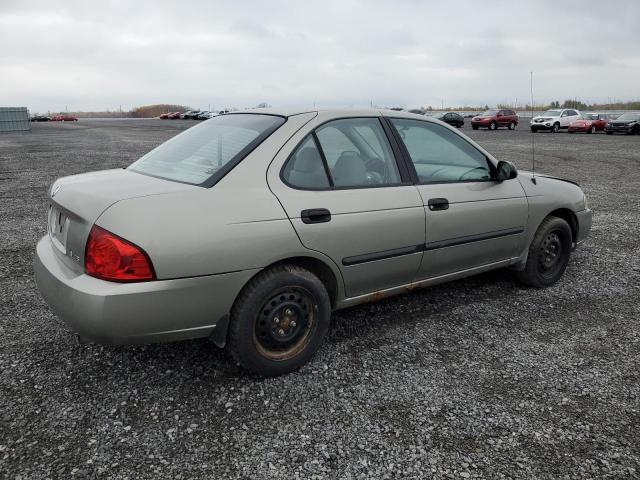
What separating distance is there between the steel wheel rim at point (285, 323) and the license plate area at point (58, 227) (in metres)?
1.16

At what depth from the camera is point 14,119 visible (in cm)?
3481

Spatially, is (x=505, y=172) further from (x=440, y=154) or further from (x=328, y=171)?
(x=328, y=171)

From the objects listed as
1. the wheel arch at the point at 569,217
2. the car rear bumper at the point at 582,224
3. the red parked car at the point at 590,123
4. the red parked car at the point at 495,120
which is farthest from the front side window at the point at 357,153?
the red parked car at the point at 495,120

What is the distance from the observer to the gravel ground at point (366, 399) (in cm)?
238

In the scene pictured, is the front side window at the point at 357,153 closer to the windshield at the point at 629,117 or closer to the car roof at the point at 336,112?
the car roof at the point at 336,112

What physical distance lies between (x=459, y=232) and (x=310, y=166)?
127cm

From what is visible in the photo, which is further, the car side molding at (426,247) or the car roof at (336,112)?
the car roof at (336,112)

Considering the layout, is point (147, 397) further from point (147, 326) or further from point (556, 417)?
point (556, 417)

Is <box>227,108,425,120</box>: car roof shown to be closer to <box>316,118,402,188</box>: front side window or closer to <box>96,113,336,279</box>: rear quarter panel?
<box>316,118,402,188</box>: front side window

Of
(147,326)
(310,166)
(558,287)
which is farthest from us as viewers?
(558,287)

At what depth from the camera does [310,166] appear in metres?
3.16

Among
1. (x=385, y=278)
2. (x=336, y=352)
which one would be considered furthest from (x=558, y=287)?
(x=336, y=352)

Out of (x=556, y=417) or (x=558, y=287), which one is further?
(x=558, y=287)

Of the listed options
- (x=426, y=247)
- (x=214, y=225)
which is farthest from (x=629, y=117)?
(x=214, y=225)
